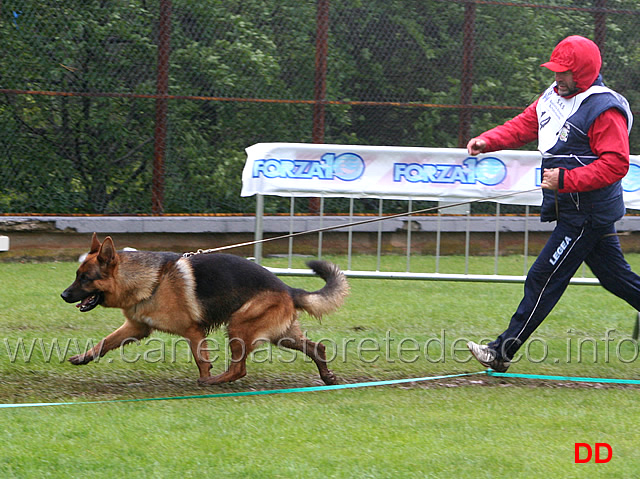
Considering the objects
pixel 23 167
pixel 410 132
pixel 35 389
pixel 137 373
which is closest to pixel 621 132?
pixel 137 373

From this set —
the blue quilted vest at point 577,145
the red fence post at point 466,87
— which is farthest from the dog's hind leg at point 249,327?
the red fence post at point 466,87

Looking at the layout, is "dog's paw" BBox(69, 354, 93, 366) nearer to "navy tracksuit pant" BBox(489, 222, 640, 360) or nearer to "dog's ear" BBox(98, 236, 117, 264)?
"dog's ear" BBox(98, 236, 117, 264)

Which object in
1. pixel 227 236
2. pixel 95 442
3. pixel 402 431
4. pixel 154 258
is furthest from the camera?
pixel 227 236

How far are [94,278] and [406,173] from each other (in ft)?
11.9

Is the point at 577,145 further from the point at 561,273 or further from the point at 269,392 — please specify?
the point at 269,392

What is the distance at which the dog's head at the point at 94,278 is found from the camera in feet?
16.1

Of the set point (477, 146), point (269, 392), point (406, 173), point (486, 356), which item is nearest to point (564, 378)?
point (486, 356)

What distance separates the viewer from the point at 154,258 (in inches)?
200

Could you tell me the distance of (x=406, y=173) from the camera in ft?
25.4

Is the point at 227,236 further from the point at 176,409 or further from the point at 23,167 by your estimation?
the point at 176,409

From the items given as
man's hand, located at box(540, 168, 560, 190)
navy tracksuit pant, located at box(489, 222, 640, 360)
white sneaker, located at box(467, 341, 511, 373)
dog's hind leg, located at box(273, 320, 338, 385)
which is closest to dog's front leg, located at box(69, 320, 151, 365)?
dog's hind leg, located at box(273, 320, 338, 385)

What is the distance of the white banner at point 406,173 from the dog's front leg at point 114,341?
9.18ft

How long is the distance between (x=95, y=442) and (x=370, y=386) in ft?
6.07

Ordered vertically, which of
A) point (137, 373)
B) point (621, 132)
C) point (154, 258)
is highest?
point (621, 132)
